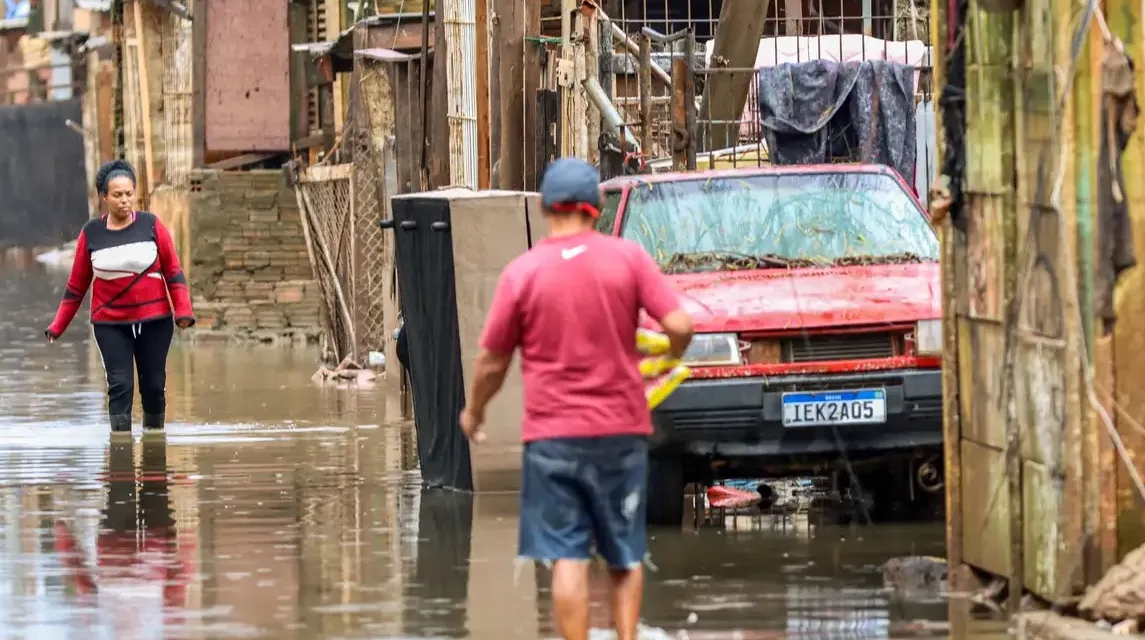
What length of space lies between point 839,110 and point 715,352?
7.23 meters

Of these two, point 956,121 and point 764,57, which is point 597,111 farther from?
point 956,121

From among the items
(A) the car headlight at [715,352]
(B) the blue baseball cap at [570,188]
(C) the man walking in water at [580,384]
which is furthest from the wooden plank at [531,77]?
(C) the man walking in water at [580,384]

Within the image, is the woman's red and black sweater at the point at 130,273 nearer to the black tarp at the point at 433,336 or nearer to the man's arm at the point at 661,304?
the black tarp at the point at 433,336

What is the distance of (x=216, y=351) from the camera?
26031mm

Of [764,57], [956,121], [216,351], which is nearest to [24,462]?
[956,121]

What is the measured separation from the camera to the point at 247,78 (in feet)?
114

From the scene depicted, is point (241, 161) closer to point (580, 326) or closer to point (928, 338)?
point (928, 338)

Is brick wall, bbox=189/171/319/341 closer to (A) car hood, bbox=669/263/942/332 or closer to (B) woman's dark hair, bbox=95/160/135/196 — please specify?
(B) woman's dark hair, bbox=95/160/135/196

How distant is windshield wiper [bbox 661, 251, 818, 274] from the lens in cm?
1073

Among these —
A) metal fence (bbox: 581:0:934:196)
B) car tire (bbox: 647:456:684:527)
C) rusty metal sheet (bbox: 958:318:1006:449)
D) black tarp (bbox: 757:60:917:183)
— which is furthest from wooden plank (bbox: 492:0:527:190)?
rusty metal sheet (bbox: 958:318:1006:449)

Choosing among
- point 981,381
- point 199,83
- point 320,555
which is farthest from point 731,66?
point 199,83

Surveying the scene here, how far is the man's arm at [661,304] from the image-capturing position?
6777 mm

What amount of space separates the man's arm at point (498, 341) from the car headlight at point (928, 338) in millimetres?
3251

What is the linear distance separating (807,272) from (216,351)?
1621 cm
